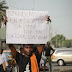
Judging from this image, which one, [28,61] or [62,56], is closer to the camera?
[28,61]

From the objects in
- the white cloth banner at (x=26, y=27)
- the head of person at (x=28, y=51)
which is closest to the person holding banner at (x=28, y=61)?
the head of person at (x=28, y=51)

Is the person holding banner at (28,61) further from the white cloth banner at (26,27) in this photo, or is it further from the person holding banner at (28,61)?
the white cloth banner at (26,27)

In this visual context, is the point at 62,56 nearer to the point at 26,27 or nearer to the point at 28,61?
the point at 26,27

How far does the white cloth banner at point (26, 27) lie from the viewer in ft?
17.7

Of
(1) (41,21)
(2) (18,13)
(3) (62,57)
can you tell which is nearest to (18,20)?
(2) (18,13)

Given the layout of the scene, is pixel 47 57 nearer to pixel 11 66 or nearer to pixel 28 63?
pixel 11 66

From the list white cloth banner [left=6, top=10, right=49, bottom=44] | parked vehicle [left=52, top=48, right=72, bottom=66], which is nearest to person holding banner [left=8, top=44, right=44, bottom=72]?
white cloth banner [left=6, top=10, right=49, bottom=44]

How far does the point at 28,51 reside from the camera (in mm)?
5199

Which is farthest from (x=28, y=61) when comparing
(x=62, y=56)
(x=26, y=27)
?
(x=62, y=56)

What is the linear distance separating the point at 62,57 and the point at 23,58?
18.8 meters

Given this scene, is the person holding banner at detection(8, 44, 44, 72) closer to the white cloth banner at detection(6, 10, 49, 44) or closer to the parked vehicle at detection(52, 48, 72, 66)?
the white cloth banner at detection(6, 10, 49, 44)

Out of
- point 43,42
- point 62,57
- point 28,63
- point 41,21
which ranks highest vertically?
point 41,21

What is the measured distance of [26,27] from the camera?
549 centimetres

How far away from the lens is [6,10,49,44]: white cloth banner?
213 inches
